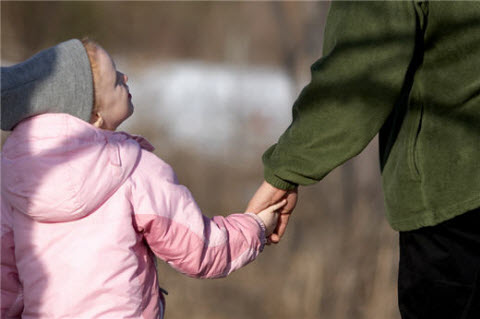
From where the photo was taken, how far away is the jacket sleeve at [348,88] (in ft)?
6.02

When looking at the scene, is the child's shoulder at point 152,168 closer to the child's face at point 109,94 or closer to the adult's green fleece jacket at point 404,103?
the child's face at point 109,94

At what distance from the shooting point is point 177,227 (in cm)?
186

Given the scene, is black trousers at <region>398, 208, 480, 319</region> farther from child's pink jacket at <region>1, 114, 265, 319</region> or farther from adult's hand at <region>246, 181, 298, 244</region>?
child's pink jacket at <region>1, 114, 265, 319</region>

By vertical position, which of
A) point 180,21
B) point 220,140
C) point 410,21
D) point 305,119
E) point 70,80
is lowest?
point 220,140

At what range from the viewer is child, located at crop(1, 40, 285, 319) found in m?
1.78

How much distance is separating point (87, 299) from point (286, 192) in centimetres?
74

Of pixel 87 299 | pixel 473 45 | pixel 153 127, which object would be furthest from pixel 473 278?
pixel 153 127

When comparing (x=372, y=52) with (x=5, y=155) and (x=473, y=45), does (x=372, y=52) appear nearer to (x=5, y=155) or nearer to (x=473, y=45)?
(x=473, y=45)

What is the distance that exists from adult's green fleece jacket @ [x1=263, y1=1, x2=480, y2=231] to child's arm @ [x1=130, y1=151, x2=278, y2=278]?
1.04 feet

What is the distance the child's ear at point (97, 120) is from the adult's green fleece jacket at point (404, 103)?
1.90 ft

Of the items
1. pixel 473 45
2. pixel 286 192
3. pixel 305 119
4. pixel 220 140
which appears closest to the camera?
pixel 473 45

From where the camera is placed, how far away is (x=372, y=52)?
73.2 inches

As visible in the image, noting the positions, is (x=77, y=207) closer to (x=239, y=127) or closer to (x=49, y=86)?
(x=49, y=86)

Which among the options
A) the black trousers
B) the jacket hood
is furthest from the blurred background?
the jacket hood
